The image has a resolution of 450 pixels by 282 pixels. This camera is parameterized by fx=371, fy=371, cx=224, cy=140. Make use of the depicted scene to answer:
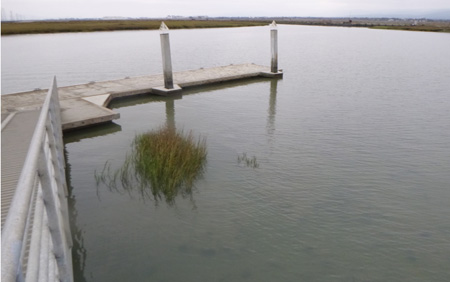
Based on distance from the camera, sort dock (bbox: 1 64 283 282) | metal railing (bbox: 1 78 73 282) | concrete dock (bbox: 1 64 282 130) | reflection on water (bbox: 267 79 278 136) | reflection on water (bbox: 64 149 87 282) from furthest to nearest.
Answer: reflection on water (bbox: 267 79 278 136)
concrete dock (bbox: 1 64 282 130)
reflection on water (bbox: 64 149 87 282)
dock (bbox: 1 64 283 282)
metal railing (bbox: 1 78 73 282)

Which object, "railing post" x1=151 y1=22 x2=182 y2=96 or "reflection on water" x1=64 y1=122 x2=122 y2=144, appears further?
"railing post" x1=151 y1=22 x2=182 y2=96

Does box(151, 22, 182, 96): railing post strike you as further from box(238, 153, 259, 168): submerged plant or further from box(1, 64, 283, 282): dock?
box(238, 153, 259, 168): submerged plant

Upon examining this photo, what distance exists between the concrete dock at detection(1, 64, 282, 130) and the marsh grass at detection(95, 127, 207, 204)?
2822 mm

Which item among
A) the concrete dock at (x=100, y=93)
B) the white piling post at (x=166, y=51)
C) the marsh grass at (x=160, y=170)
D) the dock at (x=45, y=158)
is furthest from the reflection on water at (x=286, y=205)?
the white piling post at (x=166, y=51)

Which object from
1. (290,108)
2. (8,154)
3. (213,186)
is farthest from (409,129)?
(8,154)

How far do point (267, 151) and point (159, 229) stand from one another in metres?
3.82

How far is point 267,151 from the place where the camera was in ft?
28.6

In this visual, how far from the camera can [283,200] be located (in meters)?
6.39

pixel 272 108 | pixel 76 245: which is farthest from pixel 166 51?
pixel 76 245

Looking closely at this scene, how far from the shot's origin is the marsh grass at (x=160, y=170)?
6.70 metres

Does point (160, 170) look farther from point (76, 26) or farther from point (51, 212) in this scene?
point (76, 26)

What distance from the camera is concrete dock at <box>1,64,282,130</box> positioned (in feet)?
33.2

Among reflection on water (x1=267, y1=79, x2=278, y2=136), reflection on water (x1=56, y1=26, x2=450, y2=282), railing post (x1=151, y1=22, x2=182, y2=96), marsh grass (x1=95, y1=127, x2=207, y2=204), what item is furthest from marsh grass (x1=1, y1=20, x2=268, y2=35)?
marsh grass (x1=95, y1=127, x2=207, y2=204)

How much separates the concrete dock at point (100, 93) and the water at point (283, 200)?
0.46 meters
